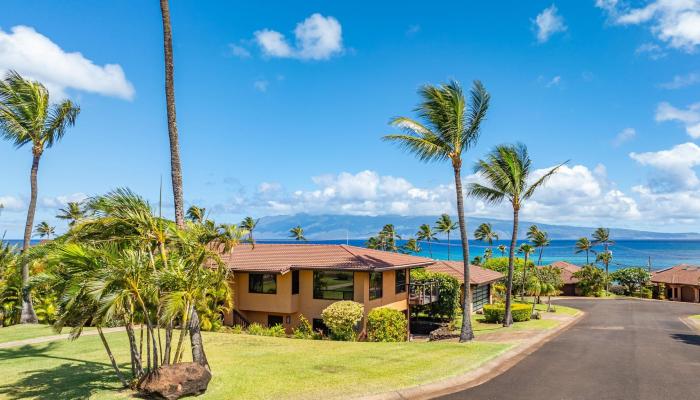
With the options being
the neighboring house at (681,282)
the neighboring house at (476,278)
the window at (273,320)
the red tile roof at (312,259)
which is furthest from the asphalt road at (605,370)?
the neighboring house at (681,282)

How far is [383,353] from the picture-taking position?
17047mm

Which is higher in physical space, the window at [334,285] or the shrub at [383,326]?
the window at [334,285]

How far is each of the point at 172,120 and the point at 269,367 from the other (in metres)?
8.57

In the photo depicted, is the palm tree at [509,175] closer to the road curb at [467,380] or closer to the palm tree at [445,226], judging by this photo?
the road curb at [467,380]

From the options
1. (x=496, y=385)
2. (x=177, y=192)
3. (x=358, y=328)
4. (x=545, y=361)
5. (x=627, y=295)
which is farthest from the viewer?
(x=627, y=295)

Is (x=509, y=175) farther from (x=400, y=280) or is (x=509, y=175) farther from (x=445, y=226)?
(x=445, y=226)

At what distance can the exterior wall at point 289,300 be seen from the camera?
981 inches

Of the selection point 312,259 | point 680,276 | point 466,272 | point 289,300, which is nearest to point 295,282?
point 289,300

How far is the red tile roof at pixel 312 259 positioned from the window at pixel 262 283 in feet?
2.34

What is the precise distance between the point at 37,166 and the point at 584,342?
30.1m

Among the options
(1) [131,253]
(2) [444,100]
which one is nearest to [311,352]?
(1) [131,253]

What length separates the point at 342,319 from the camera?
72.8ft

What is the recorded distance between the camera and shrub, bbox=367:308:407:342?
2327 cm

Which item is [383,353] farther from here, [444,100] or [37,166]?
[37,166]
